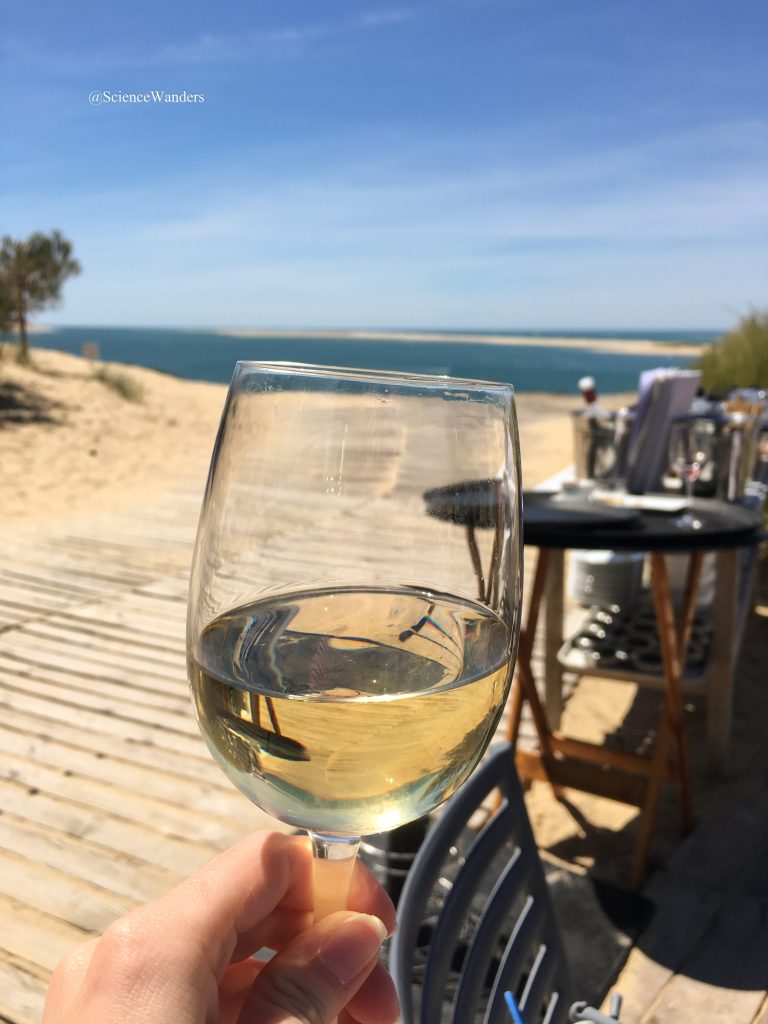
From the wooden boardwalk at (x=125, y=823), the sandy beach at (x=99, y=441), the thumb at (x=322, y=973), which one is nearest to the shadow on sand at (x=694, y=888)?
the wooden boardwalk at (x=125, y=823)

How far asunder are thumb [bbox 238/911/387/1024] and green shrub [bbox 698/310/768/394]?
9259mm

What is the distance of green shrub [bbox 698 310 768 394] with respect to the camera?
31.2ft

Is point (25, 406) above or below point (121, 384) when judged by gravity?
below

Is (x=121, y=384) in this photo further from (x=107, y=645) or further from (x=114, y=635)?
(x=107, y=645)

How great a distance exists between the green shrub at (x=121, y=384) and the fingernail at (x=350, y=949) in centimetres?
1804

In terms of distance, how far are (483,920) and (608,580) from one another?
2.64 m

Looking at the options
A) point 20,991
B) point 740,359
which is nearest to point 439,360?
point 740,359

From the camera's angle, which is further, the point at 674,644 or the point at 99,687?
the point at 99,687

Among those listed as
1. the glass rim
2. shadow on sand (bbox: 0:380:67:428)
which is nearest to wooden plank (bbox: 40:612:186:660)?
the glass rim

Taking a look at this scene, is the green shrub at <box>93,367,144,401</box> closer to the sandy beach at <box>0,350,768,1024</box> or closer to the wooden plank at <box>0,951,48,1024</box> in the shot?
the sandy beach at <box>0,350,768,1024</box>

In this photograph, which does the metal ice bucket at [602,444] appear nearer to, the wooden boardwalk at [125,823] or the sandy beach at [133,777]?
the sandy beach at [133,777]

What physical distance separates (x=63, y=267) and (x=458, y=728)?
81.7 ft

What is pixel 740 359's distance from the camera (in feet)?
32.2

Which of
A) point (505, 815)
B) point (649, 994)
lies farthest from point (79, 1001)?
point (649, 994)
